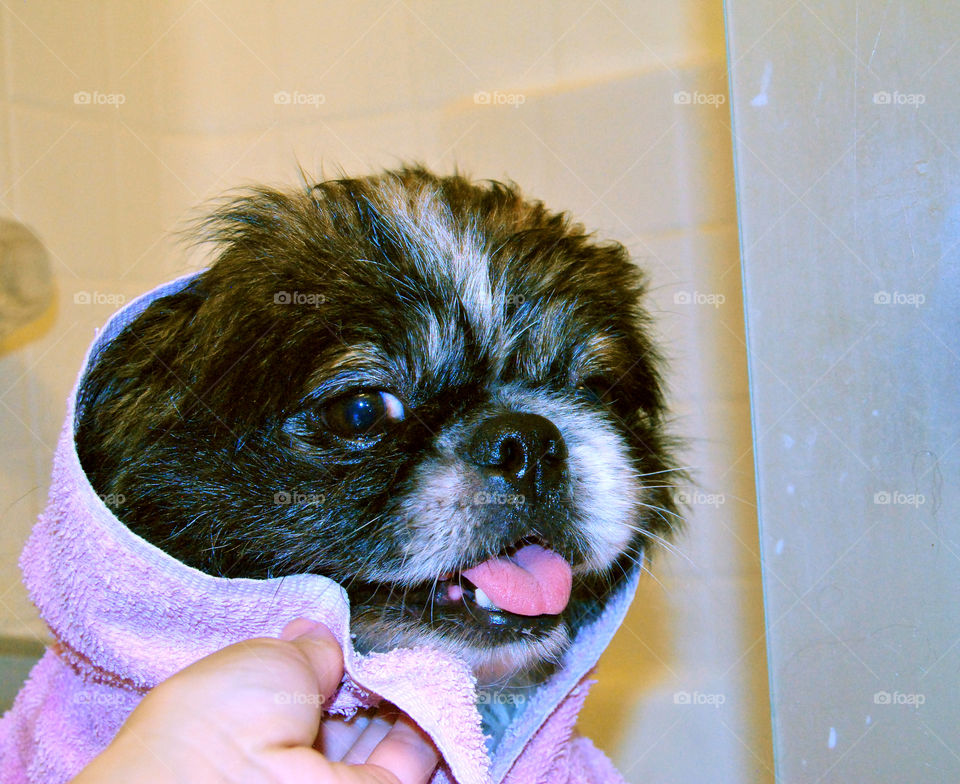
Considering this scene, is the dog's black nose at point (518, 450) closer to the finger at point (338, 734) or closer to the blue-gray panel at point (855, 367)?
the finger at point (338, 734)

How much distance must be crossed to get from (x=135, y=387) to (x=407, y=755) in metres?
0.68

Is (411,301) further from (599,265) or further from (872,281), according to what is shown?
(872,281)

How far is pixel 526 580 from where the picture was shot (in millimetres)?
1224

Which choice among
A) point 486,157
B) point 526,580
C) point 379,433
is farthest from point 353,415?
point 486,157

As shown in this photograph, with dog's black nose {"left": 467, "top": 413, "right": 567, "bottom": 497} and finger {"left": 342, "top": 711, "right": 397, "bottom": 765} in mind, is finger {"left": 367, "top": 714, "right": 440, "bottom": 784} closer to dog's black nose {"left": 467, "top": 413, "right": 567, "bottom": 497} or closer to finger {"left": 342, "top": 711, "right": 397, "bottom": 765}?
finger {"left": 342, "top": 711, "right": 397, "bottom": 765}

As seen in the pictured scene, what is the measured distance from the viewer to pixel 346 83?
2.59 m

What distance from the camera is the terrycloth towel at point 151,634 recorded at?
1.08 metres

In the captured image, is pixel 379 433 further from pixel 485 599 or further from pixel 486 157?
pixel 486 157

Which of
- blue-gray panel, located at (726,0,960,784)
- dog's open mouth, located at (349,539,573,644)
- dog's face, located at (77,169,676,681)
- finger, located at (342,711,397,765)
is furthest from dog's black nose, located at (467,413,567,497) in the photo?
blue-gray panel, located at (726,0,960,784)

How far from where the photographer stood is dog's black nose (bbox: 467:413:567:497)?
113 centimetres

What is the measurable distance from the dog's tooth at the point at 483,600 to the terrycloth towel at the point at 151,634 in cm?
9

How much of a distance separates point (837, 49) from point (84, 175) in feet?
6.29

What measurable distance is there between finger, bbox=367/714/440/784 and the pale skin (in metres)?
0.07

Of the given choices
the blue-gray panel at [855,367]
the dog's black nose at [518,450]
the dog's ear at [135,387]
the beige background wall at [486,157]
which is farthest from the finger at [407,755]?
the beige background wall at [486,157]
